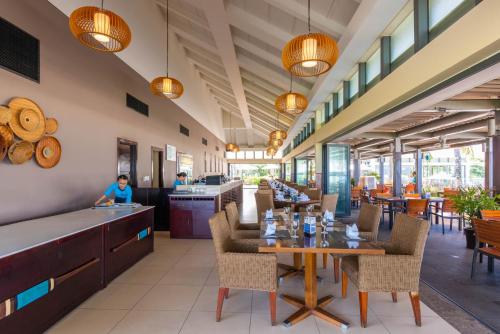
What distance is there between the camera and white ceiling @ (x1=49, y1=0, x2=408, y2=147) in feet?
13.2

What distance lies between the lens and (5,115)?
3.10 meters

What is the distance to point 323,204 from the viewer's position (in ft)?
18.7

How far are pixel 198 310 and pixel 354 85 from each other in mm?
5332

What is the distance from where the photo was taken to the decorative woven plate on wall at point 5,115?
306cm

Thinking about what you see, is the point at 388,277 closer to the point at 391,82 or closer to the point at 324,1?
the point at 391,82

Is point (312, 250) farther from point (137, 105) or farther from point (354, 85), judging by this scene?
point (137, 105)

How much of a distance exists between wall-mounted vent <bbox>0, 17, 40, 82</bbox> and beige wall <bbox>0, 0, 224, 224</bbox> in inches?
3.5

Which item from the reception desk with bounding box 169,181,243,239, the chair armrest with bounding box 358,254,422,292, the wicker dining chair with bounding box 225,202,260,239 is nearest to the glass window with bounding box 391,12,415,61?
the chair armrest with bounding box 358,254,422,292

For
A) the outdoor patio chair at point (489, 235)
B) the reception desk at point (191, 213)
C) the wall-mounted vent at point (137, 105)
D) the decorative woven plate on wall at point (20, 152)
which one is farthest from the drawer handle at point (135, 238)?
the outdoor patio chair at point (489, 235)

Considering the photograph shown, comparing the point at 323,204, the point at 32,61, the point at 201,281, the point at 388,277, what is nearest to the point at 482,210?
the point at 323,204

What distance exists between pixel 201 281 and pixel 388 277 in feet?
7.24

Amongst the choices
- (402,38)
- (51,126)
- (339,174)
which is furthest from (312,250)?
(339,174)

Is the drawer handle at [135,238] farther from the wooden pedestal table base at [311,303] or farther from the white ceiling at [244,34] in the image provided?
the white ceiling at [244,34]

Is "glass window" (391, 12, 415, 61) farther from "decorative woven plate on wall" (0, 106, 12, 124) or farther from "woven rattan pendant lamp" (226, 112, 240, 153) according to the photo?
"woven rattan pendant lamp" (226, 112, 240, 153)
